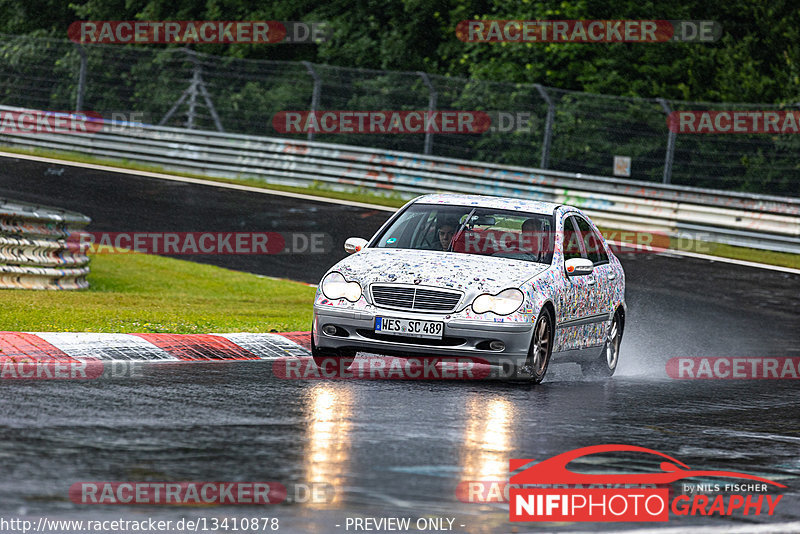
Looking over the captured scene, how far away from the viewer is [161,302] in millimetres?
14609

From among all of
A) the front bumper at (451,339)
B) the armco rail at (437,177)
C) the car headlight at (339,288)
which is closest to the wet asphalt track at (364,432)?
the front bumper at (451,339)

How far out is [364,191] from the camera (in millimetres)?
27844

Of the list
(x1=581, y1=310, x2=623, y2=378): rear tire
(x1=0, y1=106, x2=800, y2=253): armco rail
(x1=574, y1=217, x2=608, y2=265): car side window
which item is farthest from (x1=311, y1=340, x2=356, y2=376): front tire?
(x1=0, y1=106, x2=800, y2=253): armco rail

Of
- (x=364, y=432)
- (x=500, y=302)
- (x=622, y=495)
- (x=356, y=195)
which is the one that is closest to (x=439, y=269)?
(x=500, y=302)

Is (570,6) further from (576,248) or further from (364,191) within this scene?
(576,248)

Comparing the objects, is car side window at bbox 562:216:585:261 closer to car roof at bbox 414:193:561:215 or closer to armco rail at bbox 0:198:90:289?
car roof at bbox 414:193:561:215

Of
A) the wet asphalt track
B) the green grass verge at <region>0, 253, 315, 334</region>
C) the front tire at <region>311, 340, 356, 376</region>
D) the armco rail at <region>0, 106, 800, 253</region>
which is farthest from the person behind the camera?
the armco rail at <region>0, 106, 800, 253</region>

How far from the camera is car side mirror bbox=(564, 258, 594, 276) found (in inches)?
440

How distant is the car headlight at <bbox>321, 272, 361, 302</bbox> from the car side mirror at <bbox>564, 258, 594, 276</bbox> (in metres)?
1.95

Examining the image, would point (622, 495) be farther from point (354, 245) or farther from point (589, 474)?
point (354, 245)

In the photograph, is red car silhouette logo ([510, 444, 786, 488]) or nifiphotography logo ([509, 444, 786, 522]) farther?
red car silhouette logo ([510, 444, 786, 488])

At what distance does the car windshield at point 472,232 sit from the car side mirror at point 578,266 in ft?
0.58

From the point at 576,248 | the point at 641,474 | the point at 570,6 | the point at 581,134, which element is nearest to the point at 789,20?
the point at 570,6

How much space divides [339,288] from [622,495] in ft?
14.3
